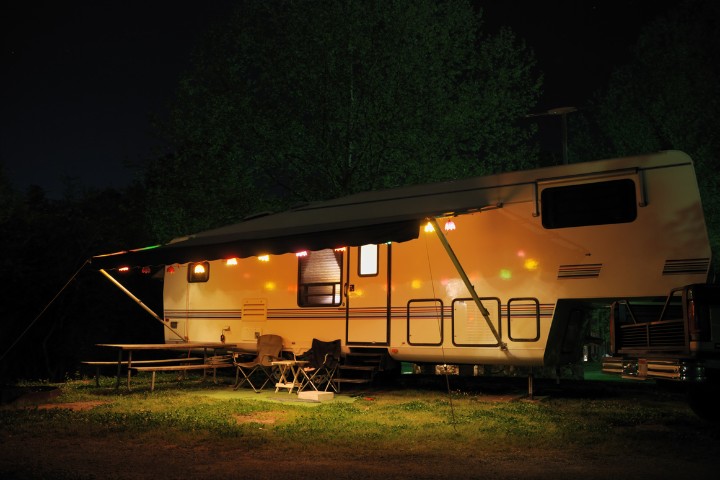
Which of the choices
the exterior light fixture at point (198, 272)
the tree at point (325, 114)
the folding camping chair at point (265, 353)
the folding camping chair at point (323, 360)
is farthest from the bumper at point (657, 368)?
the tree at point (325, 114)

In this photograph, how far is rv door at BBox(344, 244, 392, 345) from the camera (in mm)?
10750

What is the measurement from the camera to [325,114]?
17.2 meters

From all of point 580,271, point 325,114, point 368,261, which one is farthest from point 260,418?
point 325,114

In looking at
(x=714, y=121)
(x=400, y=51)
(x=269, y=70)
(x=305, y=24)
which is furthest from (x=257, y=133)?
(x=714, y=121)

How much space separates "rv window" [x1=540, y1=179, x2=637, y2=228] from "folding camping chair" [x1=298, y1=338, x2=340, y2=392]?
12.3 feet

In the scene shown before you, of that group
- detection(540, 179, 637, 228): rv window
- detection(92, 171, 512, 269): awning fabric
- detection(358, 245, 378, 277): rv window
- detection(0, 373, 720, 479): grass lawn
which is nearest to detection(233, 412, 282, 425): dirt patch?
detection(0, 373, 720, 479): grass lawn

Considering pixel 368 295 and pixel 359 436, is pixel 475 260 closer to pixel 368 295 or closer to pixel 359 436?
pixel 368 295

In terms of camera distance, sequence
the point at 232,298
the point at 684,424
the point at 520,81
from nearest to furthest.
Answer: the point at 684,424 < the point at 232,298 < the point at 520,81

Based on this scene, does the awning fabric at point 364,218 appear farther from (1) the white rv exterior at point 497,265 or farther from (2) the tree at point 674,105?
(2) the tree at point 674,105

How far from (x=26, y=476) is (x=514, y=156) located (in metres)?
14.6

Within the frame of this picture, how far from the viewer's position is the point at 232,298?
12.7 metres

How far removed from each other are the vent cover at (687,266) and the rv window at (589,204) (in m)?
0.73

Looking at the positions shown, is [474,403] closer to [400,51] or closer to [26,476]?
[26,476]

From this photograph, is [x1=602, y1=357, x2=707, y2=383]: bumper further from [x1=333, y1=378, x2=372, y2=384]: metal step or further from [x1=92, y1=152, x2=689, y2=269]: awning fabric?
[x1=333, y1=378, x2=372, y2=384]: metal step
